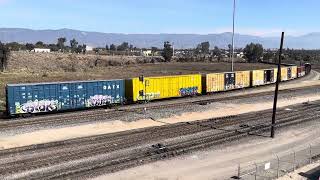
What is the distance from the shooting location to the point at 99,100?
4359 cm

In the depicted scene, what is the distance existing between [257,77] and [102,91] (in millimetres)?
35439

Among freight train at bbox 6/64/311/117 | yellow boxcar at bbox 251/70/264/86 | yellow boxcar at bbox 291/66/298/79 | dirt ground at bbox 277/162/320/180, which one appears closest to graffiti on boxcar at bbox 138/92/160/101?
freight train at bbox 6/64/311/117

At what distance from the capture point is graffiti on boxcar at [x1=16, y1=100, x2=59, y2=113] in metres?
37.6

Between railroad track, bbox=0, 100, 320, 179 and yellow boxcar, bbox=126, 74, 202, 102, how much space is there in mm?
10652

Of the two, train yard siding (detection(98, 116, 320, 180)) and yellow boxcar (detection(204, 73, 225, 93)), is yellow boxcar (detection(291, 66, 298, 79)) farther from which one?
train yard siding (detection(98, 116, 320, 180))

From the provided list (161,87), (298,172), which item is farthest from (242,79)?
(298,172)

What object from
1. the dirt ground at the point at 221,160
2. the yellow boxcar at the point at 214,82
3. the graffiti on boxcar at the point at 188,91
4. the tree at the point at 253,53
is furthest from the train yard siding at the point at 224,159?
the tree at the point at 253,53

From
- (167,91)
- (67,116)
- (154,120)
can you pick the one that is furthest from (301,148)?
(167,91)

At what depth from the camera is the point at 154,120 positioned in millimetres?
38906

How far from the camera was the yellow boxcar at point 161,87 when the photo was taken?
154 feet

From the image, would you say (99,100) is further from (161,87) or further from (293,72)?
(293,72)

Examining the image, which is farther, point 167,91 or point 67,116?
point 167,91

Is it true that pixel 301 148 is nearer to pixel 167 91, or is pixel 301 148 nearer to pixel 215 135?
pixel 215 135

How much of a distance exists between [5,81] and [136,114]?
1233 inches
